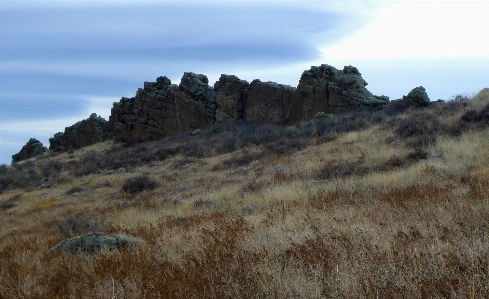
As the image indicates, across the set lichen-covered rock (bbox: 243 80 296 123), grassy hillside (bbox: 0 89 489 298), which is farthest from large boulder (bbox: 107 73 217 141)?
grassy hillside (bbox: 0 89 489 298)

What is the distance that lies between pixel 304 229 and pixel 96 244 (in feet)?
11.2

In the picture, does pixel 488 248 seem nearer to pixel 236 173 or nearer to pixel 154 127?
pixel 236 173

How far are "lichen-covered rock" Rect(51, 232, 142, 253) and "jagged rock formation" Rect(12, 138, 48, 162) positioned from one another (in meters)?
49.4

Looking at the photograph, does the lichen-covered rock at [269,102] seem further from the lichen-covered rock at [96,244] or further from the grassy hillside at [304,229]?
the lichen-covered rock at [96,244]

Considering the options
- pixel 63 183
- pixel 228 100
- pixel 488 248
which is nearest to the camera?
pixel 488 248

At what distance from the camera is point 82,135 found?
49.3m

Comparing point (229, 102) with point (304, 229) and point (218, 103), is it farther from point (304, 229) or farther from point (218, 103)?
point (304, 229)

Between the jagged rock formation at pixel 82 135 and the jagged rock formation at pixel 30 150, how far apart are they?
154 cm

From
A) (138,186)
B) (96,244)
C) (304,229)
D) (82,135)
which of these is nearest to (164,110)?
(82,135)

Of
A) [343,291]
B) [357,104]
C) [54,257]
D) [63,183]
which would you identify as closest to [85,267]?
[54,257]

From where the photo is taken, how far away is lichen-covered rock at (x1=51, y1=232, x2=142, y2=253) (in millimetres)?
6392

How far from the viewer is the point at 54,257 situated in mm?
6141

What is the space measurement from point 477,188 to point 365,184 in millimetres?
2852

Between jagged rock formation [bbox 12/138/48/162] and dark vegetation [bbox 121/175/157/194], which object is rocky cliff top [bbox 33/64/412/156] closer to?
jagged rock formation [bbox 12/138/48/162]
